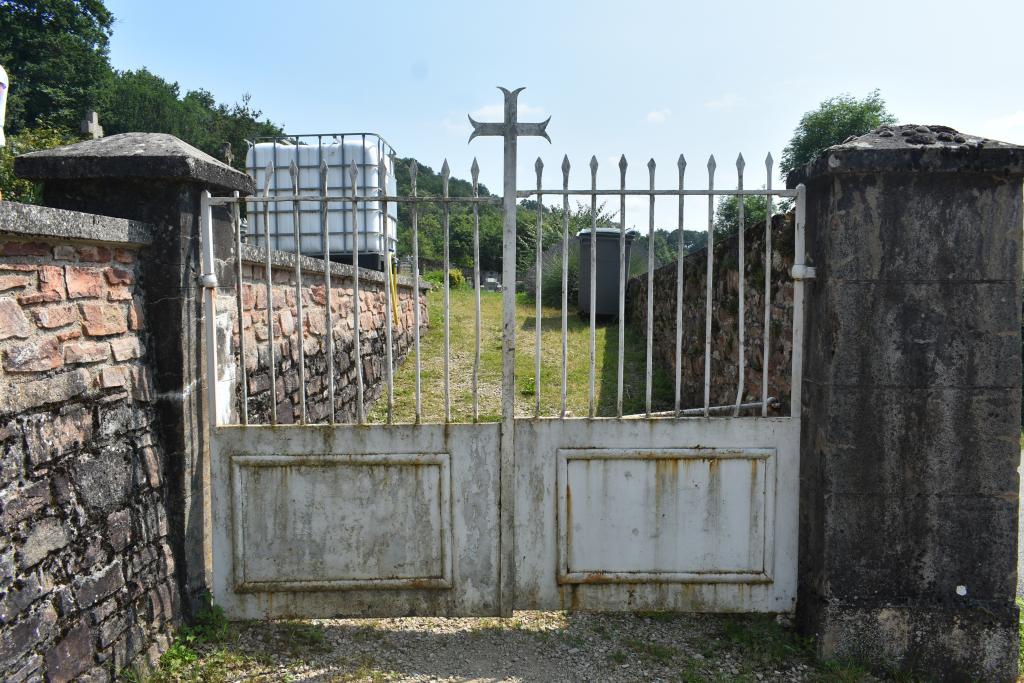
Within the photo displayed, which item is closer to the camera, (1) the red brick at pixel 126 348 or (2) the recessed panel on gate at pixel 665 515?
(1) the red brick at pixel 126 348

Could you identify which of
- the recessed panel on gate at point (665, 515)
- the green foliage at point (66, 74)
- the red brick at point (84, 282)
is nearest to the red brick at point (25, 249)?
the red brick at point (84, 282)

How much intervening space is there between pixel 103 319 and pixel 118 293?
153 mm

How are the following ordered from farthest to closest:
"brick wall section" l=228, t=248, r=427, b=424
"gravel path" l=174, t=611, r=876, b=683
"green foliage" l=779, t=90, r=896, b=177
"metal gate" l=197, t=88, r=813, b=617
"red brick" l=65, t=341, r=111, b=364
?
1. "green foliage" l=779, t=90, r=896, b=177
2. "brick wall section" l=228, t=248, r=427, b=424
3. "metal gate" l=197, t=88, r=813, b=617
4. "gravel path" l=174, t=611, r=876, b=683
5. "red brick" l=65, t=341, r=111, b=364

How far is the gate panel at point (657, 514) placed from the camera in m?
3.35

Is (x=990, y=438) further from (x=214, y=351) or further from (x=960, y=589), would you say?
(x=214, y=351)

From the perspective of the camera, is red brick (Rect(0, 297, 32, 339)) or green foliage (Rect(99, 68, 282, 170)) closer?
red brick (Rect(0, 297, 32, 339))

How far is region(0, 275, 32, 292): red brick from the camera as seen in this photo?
2326 mm

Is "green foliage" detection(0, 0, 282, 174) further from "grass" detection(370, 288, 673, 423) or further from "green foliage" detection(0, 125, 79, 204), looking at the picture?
"grass" detection(370, 288, 673, 423)

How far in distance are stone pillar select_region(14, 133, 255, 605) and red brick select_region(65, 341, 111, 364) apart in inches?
11.9

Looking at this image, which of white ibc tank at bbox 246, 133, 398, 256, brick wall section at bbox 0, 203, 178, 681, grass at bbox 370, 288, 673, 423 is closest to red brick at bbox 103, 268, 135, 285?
brick wall section at bbox 0, 203, 178, 681

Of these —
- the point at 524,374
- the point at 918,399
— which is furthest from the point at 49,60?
the point at 918,399

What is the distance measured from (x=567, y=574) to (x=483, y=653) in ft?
1.70

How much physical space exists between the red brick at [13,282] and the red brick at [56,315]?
99mm

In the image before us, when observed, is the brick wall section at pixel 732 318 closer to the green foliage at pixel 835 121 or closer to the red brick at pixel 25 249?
the red brick at pixel 25 249
